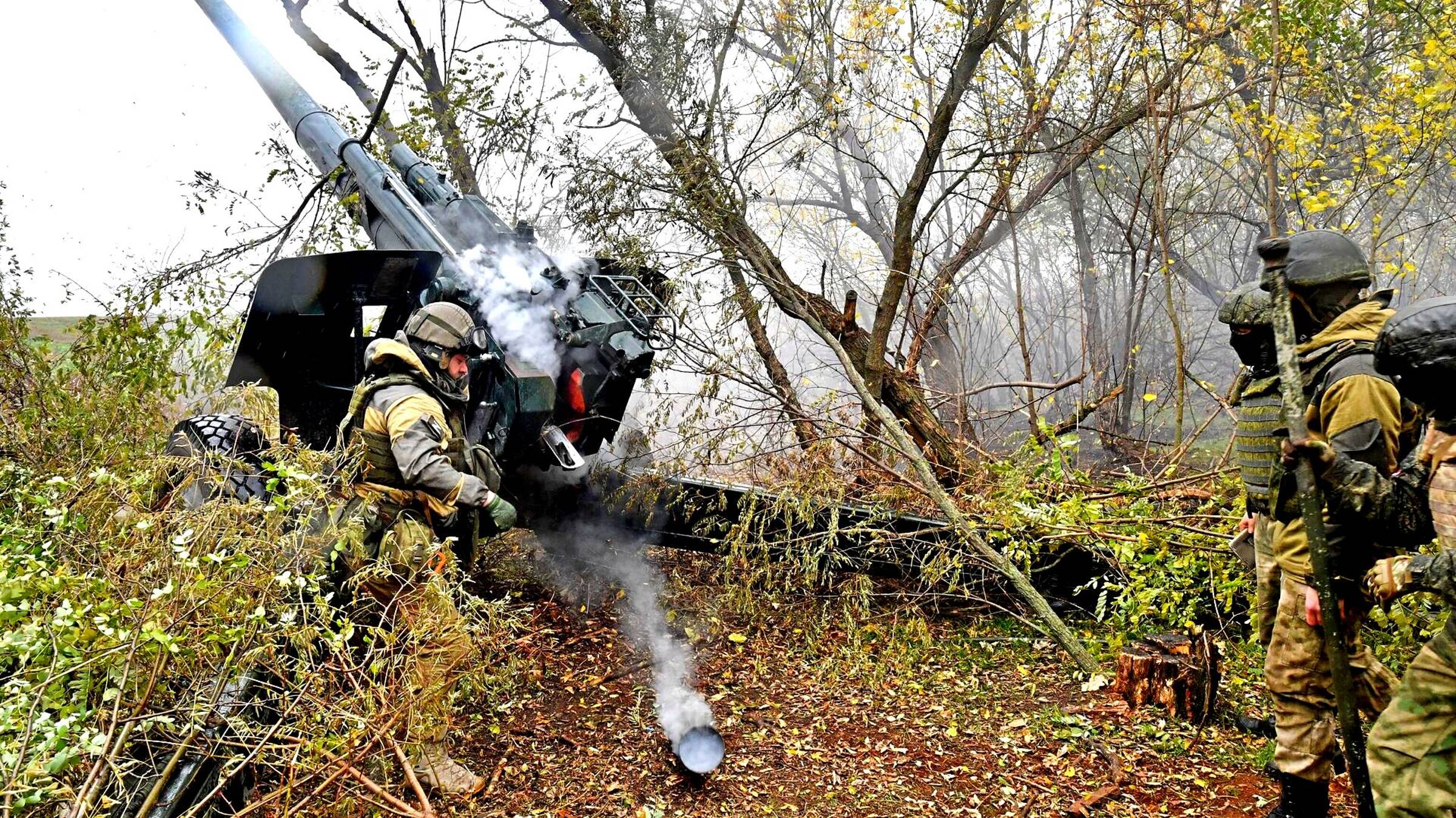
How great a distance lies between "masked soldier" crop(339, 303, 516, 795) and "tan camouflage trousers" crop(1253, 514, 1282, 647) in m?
3.36

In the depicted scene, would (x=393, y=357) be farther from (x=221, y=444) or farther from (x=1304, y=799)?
(x=1304, y=799)

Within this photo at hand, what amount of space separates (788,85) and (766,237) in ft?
33.6

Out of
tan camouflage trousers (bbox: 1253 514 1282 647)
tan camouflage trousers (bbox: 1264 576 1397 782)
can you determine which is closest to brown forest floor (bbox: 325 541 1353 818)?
tan camouflage trousers (bbox: 1264 576 1397 782)

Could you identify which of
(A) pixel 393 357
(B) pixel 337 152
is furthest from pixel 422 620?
(B) pixel 337 152

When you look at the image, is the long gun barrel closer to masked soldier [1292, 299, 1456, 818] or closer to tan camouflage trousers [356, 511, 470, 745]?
tan camouflage trousers [356, 511, 470, 745]

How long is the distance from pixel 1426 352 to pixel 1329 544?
0.89 meters

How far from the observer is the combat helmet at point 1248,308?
350 cm

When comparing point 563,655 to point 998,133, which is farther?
point 998,133

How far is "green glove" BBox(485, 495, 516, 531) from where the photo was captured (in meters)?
4.39

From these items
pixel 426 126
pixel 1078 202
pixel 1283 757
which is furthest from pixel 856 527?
pixel 1078 202

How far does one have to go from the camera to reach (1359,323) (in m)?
3.18

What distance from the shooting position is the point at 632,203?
22.3 ft

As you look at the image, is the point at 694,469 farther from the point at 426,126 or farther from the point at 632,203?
the point at 426,126

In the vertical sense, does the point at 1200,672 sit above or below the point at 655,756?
above
